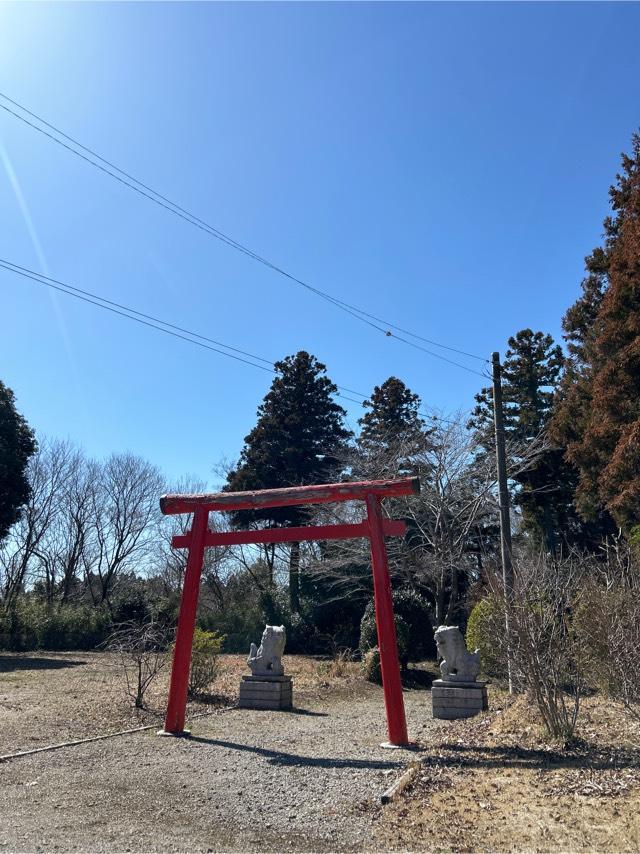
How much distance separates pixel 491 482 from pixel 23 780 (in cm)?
1574

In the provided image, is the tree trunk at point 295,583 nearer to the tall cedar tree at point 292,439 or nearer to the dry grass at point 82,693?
the tall cedar tree at point 292,439

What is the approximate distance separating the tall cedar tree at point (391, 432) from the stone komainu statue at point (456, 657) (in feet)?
32.8

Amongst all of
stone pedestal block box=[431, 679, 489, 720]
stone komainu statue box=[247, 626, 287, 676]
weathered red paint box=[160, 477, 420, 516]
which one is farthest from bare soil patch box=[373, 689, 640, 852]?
stone komainu statue box=[247, 626, 287, 676]

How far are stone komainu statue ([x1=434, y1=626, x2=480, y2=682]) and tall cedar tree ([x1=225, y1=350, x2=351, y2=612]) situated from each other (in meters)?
16.4

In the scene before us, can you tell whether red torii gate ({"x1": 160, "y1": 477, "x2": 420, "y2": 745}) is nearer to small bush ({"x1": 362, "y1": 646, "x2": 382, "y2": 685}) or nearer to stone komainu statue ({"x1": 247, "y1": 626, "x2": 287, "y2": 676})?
stone komainu statue ({"x1": 247, "y1": 626, "x2": 287, "y2": 676})

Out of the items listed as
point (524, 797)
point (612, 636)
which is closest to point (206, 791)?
point (524, 797)

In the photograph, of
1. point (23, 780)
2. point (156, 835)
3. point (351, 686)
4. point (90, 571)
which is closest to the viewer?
point (156, 835)

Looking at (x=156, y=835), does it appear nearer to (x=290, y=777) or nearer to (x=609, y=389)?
(x=290, y=777)

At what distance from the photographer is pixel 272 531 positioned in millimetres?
9516

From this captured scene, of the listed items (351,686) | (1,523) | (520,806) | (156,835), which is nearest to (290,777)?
(156,835)

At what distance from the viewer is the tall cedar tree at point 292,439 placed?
28.9 m

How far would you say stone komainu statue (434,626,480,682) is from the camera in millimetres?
11047

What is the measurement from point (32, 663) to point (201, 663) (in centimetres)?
966

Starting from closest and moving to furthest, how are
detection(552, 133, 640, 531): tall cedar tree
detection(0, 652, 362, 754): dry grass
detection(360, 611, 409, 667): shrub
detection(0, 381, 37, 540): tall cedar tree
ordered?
1. detection(0, 652, 362, 754): dry grass
2. detection(552, 133, 640, 531): tall cedar tree
3. detection(360, 611, 409, 667): shrub
4. detection(0, 381, 37, 540): tall cedar tree
